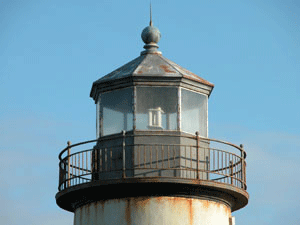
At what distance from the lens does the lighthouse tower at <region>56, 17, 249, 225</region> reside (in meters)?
20.6

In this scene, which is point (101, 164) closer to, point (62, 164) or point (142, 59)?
point (62, 164)

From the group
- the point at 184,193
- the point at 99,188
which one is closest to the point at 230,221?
the point at 184,193

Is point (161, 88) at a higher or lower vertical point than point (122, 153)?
higher

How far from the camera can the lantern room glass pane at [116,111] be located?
21.2 meters

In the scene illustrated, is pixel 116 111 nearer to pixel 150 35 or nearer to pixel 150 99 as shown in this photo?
Result: pixel 150 99

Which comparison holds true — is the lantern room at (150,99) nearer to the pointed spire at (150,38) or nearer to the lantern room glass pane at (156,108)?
the lantern room glass pane at (156,108)

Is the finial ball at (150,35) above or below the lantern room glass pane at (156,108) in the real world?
above

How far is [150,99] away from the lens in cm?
2122

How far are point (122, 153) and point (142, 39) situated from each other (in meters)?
2.79

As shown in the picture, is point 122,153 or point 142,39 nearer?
point 122,153

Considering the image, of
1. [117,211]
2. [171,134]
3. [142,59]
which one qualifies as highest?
[142,59]

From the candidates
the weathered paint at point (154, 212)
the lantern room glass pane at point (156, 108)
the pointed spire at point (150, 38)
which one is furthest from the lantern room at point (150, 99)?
the weathered paint at point (154, 212)

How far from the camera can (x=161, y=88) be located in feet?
69.7

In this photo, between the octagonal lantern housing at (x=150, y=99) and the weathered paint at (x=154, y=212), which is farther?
the octagonal lantern housing at (x=150, y=99)
